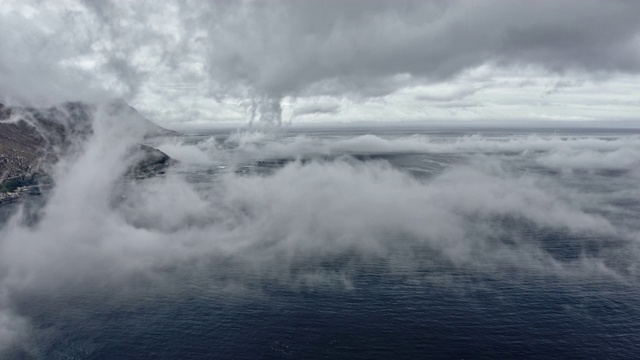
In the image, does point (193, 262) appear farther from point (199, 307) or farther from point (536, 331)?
point (536, 331)

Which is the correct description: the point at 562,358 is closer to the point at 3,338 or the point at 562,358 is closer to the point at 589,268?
the point at 589,268

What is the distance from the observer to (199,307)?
6009 inches

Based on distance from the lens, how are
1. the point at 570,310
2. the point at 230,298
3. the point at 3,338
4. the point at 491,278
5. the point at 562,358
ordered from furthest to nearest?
the point at 491,278 → the point at 230,298 → the point at 570,310 → the point at 3,338 → the point at 562,358

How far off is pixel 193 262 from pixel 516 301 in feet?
444

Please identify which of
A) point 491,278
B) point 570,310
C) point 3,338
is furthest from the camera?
point 491,278

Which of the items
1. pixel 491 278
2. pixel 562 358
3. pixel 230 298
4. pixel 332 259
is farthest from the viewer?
pixel 332 259

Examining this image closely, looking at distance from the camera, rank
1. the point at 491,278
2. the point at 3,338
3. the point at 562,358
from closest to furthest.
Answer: the point at 562,358, the point at 3,338, the point at 491,278

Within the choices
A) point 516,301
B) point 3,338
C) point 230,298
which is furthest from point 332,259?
point 3,338

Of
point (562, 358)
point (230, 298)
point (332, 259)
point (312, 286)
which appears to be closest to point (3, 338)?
point (230, 298)

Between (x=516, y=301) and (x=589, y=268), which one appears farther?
(x=589, y=268)

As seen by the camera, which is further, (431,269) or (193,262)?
(193,262)

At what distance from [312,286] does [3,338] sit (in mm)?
100156

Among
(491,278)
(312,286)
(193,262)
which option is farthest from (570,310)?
(193,262)

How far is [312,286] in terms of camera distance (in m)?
168
